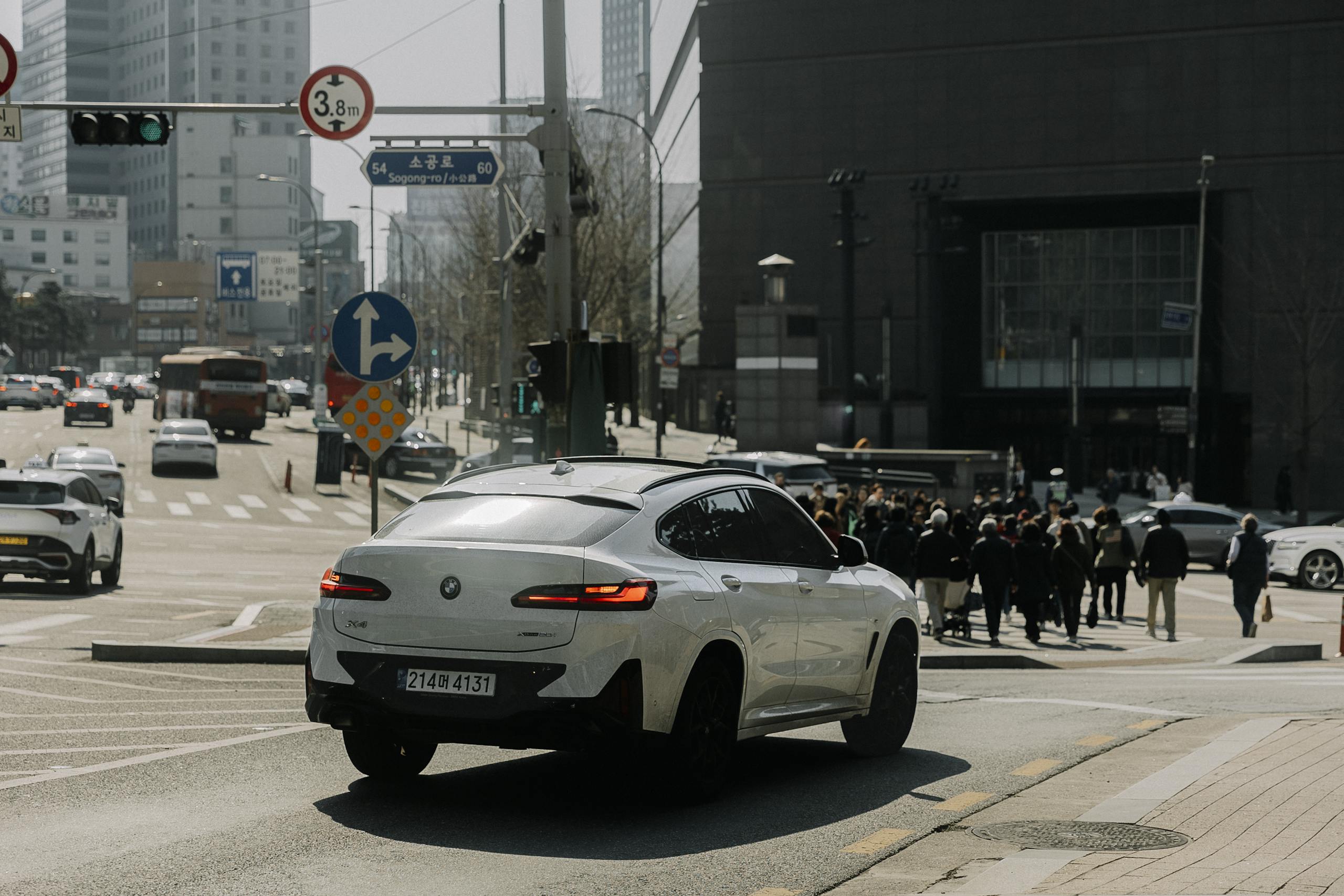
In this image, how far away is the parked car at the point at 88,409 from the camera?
72625 millimetres

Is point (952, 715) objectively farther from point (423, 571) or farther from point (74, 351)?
point (74, 351)

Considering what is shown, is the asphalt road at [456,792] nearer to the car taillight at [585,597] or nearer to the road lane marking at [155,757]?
the road lane marking at [155,757]

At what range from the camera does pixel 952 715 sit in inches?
460

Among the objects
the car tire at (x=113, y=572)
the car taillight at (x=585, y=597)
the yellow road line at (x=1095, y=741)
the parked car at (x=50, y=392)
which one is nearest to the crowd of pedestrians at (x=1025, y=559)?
the yellow road line at (x=1095, y=741)

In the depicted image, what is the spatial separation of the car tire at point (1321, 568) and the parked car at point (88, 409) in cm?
5590

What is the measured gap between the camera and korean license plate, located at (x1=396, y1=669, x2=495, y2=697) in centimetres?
727

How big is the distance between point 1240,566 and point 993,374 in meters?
44.2

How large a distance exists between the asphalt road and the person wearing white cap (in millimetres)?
4000

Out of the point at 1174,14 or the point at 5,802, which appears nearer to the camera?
the point at 5,802

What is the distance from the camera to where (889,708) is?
31.7 ft

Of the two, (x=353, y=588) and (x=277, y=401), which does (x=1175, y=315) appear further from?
(x=277, y=401)

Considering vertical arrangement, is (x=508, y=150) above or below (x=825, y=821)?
above

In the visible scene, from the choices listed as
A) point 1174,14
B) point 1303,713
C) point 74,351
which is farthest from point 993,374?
point 74,351

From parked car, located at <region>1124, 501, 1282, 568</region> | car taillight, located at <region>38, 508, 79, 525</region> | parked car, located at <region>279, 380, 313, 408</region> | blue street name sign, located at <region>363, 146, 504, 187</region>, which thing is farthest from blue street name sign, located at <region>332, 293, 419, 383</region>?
parked car, located at <region>279, 380, 313, 408</region>
